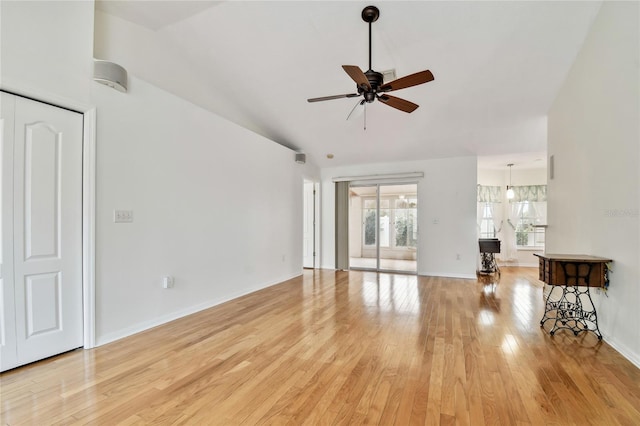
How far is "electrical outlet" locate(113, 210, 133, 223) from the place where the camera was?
119 inches

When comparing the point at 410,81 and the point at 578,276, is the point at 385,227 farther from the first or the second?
the point at 410,81

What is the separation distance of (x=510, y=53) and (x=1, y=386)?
5796mm

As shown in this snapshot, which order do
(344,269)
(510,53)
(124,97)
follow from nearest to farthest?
1. (124,97)
2. (510,53)
3. (344,269)

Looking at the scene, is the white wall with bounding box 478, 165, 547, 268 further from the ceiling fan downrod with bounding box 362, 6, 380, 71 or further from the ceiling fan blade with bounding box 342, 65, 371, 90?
the ceiling fan blade with bounding box 342, 65, 371, 90

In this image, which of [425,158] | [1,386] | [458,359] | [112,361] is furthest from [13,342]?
[425,158]

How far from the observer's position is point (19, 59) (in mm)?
2363

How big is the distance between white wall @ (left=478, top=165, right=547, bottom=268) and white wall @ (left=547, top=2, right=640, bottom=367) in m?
4.71

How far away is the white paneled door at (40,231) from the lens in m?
2.36

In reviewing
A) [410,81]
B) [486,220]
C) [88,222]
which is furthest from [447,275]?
[88,222]

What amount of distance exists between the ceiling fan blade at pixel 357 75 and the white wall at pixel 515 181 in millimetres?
6718

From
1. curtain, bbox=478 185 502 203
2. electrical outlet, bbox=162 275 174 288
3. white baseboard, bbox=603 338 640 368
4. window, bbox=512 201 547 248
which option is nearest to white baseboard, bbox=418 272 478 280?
curtain, bbox=478 185 502 203

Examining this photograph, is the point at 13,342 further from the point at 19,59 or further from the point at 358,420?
the point at 358,420

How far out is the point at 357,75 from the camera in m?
2.77

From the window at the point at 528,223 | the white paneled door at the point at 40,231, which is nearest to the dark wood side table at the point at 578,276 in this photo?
the white paneled door at the point at 40,231
